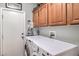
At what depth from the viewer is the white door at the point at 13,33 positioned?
5.12 ft

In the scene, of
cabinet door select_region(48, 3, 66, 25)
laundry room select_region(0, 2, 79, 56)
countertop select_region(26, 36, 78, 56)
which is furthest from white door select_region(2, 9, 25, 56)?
cabinet door select_region(48, 3, 66, 25)

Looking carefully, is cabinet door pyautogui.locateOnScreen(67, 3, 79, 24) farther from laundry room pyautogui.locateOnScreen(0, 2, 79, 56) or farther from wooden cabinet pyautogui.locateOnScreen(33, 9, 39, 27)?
wooden cabinet pyautogui.locateOnScreen(33, 9, 39, 27)

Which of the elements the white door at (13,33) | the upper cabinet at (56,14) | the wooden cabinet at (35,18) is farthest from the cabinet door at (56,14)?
the white door at (13,33)

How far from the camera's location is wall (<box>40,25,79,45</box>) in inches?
61.4

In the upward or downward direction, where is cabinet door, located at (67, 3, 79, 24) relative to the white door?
upward

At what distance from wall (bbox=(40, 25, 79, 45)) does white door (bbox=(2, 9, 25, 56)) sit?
331mm

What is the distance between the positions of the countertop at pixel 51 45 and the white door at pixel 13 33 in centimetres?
14

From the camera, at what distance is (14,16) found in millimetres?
1587

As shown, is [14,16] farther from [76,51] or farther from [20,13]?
[76,51]

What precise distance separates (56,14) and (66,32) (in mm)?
291

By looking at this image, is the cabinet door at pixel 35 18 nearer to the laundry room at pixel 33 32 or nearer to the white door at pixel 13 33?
the laundry room at pixel 33 32

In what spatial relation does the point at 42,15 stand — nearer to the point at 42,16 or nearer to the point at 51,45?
the point at 42,16

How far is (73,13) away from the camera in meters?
1.41

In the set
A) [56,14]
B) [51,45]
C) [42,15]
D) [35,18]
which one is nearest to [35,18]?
[35,18]
